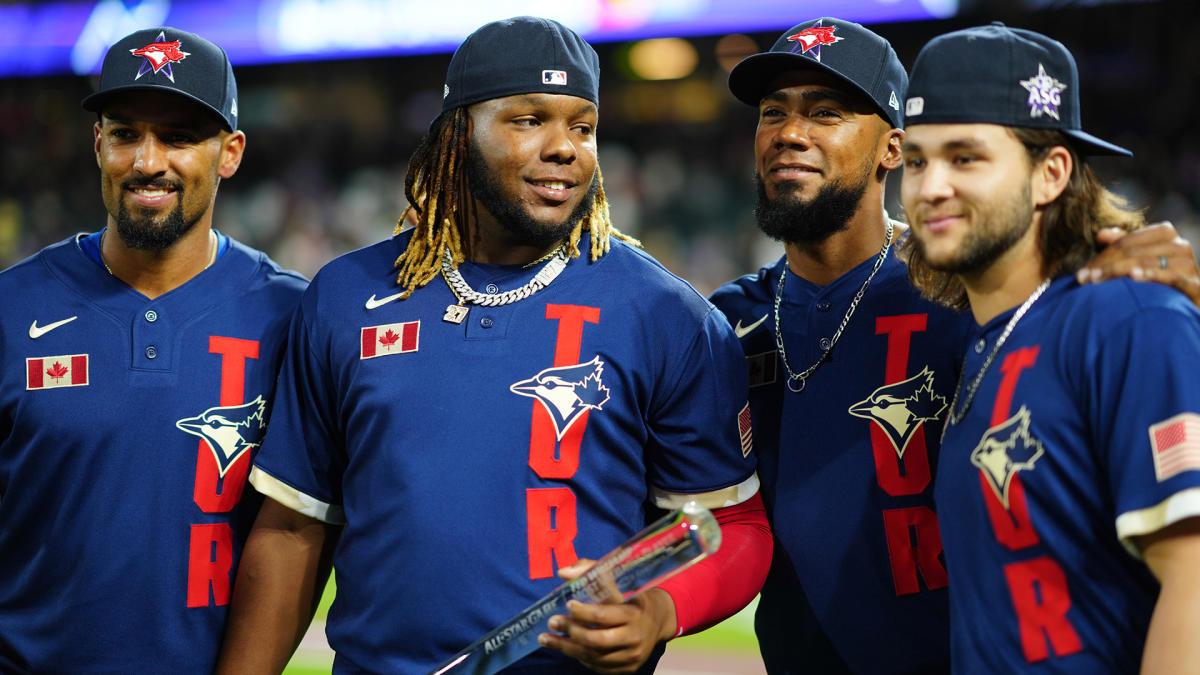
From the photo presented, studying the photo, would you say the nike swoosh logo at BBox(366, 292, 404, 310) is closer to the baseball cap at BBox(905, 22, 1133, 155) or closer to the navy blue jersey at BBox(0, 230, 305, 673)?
the navy blue jersey at BBox(0, 230, 305, 673)

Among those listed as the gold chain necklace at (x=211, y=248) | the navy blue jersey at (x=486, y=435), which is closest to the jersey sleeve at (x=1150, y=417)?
the navy blue jersey at (x=486, y=435)

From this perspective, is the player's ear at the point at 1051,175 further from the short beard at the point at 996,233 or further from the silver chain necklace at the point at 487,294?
the silver chain necklace at the point at 487,294

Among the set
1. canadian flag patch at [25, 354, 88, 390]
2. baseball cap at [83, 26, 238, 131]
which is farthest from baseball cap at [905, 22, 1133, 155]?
canadian flag patch at [25, 354, 88, 390]

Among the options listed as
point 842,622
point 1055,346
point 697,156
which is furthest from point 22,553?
point 697,156

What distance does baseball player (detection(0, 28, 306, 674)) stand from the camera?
2.70m

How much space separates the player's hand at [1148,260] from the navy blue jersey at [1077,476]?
0.13 ft

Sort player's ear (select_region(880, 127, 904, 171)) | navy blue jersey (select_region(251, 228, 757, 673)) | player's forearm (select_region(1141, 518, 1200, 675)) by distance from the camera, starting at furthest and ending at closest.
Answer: player's ear (select_region(880, 127, 904, 171))
navy blue jersey (select_region(251, 228, 757, 673))
player's forearm (select_region(1141, 518, 1200, 675))

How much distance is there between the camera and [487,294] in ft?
8.63

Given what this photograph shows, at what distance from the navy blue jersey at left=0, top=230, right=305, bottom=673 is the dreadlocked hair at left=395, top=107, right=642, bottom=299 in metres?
0.54

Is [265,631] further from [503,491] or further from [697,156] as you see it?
[697,156]

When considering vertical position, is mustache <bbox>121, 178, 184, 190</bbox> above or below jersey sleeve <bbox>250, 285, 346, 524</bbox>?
above

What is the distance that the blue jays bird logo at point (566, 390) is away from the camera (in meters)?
2.49

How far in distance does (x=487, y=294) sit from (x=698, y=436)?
59 cm

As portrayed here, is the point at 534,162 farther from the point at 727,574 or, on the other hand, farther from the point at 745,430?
the point at 727,574
